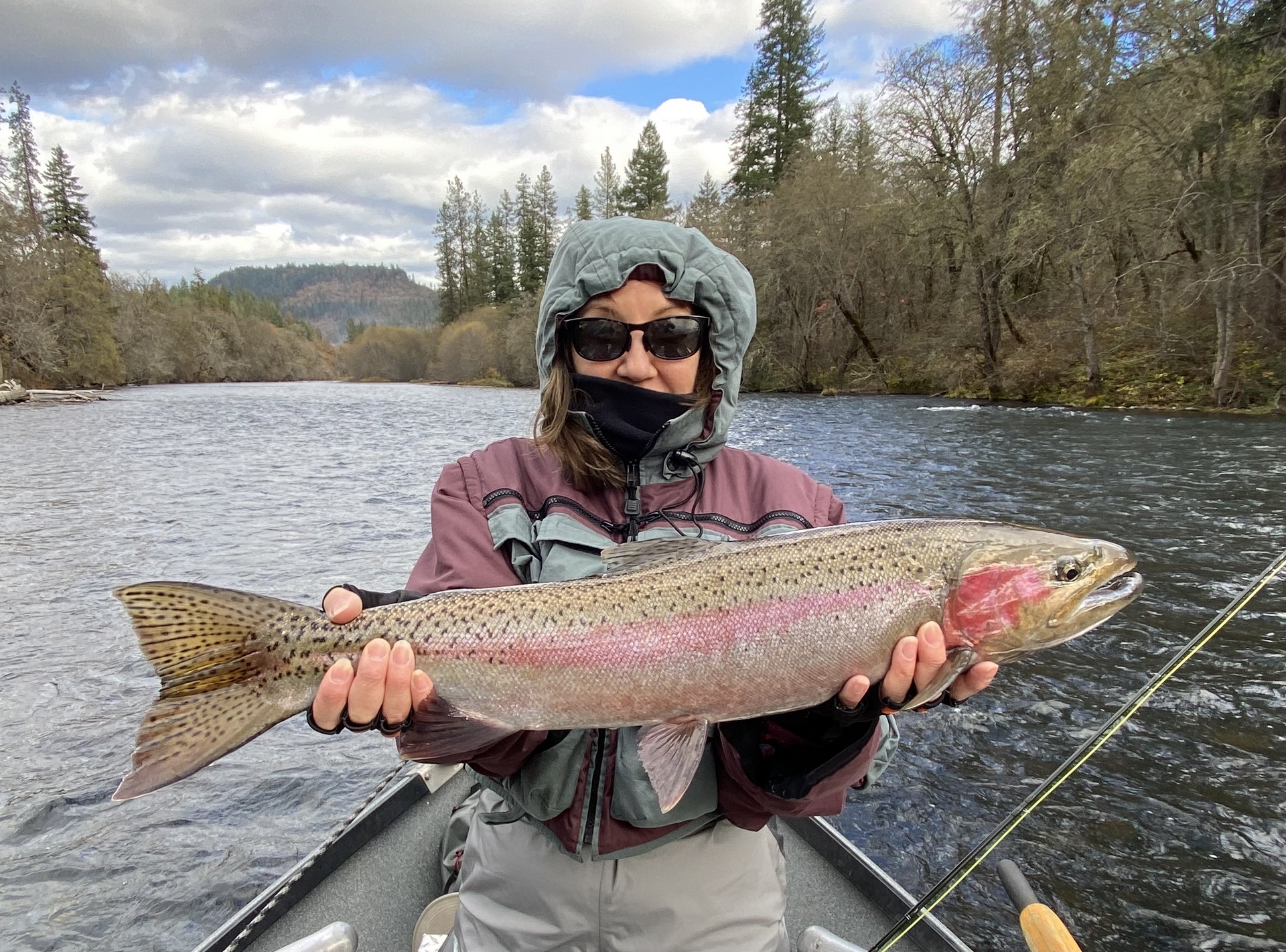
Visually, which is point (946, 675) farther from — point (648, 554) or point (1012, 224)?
point (1012, 224)

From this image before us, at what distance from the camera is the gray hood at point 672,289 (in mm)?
2328

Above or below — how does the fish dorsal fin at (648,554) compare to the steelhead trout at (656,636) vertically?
above

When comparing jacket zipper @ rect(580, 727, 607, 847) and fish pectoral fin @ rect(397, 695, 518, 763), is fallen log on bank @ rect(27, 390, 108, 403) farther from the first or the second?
jacket zipper @ rect(580, 727, 607, 847)

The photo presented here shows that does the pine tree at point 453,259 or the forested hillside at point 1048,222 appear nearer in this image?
the forested hillside at point 1048,222

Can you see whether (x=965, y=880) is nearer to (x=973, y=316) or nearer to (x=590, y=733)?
(x=590, y=733)

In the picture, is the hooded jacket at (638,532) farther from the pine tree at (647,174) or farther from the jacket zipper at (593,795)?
the pine tree at (647,174)

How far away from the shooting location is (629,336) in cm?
237

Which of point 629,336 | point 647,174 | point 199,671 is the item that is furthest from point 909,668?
point 647,174

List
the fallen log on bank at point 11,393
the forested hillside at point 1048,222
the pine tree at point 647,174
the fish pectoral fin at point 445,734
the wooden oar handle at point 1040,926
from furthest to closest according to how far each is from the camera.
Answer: the pine tree at point 647,174 < the fallen log on bank at point 11,393 < the forested hillside at point 1048,222 < the wooden oar handle at point 1040,926 < the fish pectoral fin at point 445,734

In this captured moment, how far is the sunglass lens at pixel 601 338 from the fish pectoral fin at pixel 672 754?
114 cm

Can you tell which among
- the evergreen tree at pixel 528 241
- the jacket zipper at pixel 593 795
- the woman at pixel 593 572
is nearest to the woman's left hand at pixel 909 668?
the woman at pixel 593 572

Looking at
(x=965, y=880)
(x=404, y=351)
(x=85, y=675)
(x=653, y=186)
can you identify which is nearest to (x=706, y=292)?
(x=965, y=880)

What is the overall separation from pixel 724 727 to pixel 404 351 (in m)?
88.1

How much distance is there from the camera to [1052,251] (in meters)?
23.7
